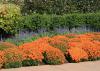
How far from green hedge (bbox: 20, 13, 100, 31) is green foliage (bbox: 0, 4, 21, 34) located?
0.51m

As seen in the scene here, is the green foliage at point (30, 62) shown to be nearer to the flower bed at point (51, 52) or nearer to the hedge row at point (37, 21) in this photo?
the flower bed at point (51, 52)

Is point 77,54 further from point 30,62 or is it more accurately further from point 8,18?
point 8,18

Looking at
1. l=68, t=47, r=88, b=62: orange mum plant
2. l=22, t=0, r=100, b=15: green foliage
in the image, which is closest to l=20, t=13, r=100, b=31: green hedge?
l=22, t=0, r=100, b=15: green foliage

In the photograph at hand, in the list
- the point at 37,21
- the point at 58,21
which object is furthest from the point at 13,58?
the point at 58,21

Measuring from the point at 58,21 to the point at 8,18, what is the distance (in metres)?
2.57

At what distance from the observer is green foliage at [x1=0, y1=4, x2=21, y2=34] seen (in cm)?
1531

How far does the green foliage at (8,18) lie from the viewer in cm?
1531

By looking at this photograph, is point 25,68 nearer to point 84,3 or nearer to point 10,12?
point 10,12

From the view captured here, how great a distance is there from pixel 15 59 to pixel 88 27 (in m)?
7.26

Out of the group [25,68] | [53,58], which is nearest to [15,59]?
[25,68]

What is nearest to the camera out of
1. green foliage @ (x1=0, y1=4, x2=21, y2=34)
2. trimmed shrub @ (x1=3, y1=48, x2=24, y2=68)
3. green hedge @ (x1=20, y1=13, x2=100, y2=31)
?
trimmed shrub @ (x1=3, y1=48, x2=24, y2=68)

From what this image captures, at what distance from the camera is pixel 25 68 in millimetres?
11125

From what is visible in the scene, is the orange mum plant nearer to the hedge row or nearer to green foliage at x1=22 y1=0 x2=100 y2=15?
the hedge row

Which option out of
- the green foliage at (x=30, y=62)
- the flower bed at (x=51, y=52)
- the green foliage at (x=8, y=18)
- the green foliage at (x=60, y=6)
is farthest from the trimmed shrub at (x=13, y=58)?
the green foliage at (x=60, y=6)
